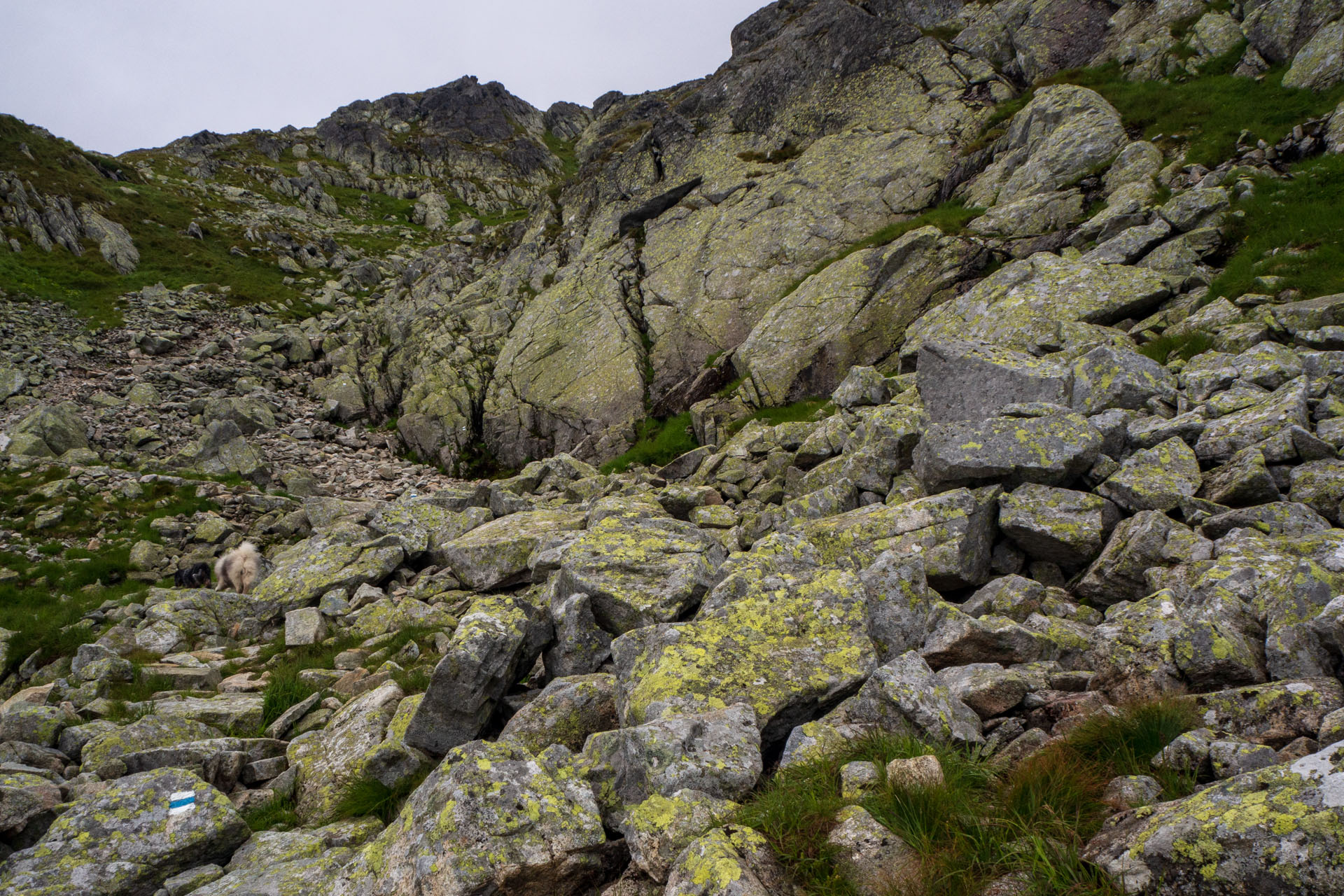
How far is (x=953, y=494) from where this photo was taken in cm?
1088

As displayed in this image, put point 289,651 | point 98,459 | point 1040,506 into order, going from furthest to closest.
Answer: point 98,459 → point 289,651 → point 1040,506

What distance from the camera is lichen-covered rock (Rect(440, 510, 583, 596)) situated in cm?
1664

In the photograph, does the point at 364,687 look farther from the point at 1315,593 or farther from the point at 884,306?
the point at 884,306

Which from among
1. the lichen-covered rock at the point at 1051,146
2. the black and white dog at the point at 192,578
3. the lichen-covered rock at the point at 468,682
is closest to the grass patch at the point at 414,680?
the lichen-covered rock at the point at 468,682

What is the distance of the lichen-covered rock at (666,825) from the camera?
15.8 ft

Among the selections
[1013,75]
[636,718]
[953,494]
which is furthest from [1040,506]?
[1013,75]

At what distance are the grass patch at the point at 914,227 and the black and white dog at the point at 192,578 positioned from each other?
27249mm

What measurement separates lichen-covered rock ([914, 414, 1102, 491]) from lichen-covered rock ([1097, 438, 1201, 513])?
0.67 m

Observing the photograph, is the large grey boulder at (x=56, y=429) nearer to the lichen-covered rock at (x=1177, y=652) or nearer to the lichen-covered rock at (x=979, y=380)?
the lichen-covered rock at (x=979, y=380)

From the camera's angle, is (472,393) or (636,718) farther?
(472,393)

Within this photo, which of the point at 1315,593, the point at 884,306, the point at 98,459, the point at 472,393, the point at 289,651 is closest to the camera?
the point at 1315,593

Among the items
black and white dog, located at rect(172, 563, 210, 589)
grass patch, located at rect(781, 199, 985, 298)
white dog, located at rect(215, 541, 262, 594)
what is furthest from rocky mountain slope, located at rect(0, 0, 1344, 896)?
white dog, located at rect(215, 541, 262, 594)

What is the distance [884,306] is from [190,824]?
87.9ft

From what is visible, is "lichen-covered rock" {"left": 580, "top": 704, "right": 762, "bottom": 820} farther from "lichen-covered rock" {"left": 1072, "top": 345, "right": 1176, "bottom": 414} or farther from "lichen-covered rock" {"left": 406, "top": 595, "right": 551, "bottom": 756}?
"lichen-covered rock" {"left": 1072, "top": 345, "right": 1176, "bottom": 414}
